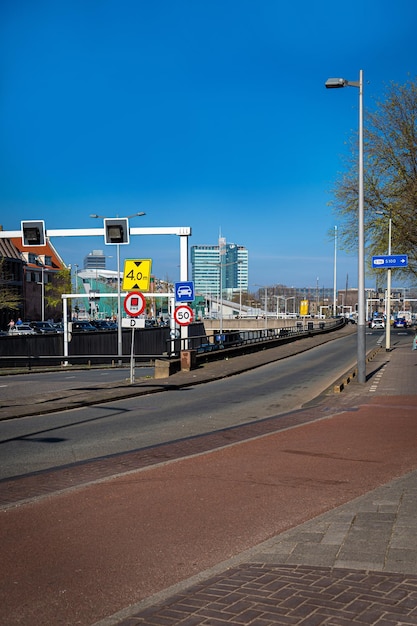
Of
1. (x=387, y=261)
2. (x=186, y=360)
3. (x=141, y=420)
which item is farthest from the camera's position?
(x=387, y=261)

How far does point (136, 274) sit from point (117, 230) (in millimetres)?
1773

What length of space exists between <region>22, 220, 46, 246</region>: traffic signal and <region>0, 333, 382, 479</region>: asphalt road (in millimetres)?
6388

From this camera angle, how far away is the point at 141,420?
14141mm

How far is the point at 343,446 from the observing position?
1058 centimetres

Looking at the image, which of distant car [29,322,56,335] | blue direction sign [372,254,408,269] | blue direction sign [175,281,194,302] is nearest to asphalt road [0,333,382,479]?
blue direction sign [175,281,194,302]

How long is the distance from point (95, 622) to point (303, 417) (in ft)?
33.7

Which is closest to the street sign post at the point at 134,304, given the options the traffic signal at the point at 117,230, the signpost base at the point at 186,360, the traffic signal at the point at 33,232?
the traffic signal at the point at 117,230

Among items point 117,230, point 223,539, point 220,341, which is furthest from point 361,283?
point 220,341

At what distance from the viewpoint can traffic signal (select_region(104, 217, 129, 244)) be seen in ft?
69.3

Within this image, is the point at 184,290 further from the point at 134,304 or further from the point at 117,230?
the point at 117,230

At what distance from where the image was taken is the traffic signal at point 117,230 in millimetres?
21125

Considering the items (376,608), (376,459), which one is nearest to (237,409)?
(376,459)

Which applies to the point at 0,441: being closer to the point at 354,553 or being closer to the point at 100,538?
the point at 100,538

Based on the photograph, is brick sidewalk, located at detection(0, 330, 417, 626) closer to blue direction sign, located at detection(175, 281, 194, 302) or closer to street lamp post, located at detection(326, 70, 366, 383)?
street lamp post, located at detection(326, 70, 366, 383)
